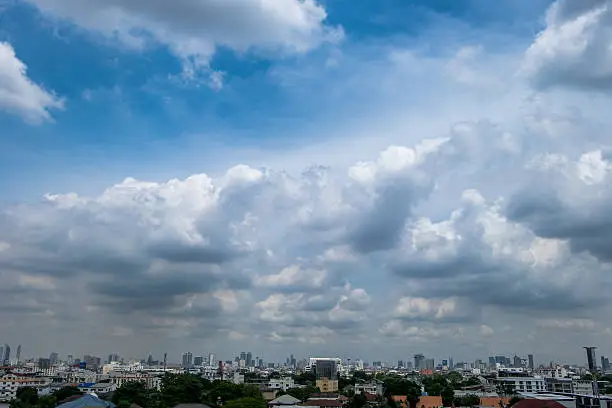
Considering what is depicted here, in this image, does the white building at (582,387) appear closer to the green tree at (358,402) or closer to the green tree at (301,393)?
the green tree at (301,393)

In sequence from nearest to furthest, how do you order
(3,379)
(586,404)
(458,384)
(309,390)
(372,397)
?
(586,404)
(372,397)
(309,390)
(3,379)
(458,384)

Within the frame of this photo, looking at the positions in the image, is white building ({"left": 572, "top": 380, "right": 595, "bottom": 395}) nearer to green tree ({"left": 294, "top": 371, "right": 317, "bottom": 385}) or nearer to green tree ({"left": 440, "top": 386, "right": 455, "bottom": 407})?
green tree ({"left": 440, "top": 386, "right": 455, "bottom": 407})

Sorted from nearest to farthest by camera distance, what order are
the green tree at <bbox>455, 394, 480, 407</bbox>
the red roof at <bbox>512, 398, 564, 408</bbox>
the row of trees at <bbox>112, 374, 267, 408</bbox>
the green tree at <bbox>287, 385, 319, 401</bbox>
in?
the red roof at <bbox>512, 398, 564, 408</bbox>, the row of trees at <bbox>112, 374, 267, 408</bbox>, the green tree at <bbox>455, 394, 480, 407</bbox>, the green tree at <bbox>287, 385, 319, 401</bbox>

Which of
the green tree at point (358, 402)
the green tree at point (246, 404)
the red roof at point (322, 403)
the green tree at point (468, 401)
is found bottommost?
the green tree at point (468, 401)

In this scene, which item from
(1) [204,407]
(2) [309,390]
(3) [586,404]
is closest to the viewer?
(1) [204,407]

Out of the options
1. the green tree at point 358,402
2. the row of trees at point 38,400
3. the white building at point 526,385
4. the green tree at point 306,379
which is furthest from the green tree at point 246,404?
the white building at point 526,385

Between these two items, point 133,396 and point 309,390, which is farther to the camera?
point 309,390

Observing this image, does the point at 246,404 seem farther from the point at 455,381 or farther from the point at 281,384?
the point at 455,381

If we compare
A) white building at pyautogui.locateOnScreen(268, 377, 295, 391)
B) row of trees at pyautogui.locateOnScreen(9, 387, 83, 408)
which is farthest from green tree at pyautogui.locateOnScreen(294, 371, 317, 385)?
row of trees at pyautogui.locateOnScreen(9, 387, 83, 408)

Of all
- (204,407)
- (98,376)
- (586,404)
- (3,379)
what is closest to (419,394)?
(586,404)

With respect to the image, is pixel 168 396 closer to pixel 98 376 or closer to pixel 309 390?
pixel 309 390

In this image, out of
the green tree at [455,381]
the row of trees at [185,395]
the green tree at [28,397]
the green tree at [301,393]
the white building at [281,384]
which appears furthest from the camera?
the green tree at [455,381]
